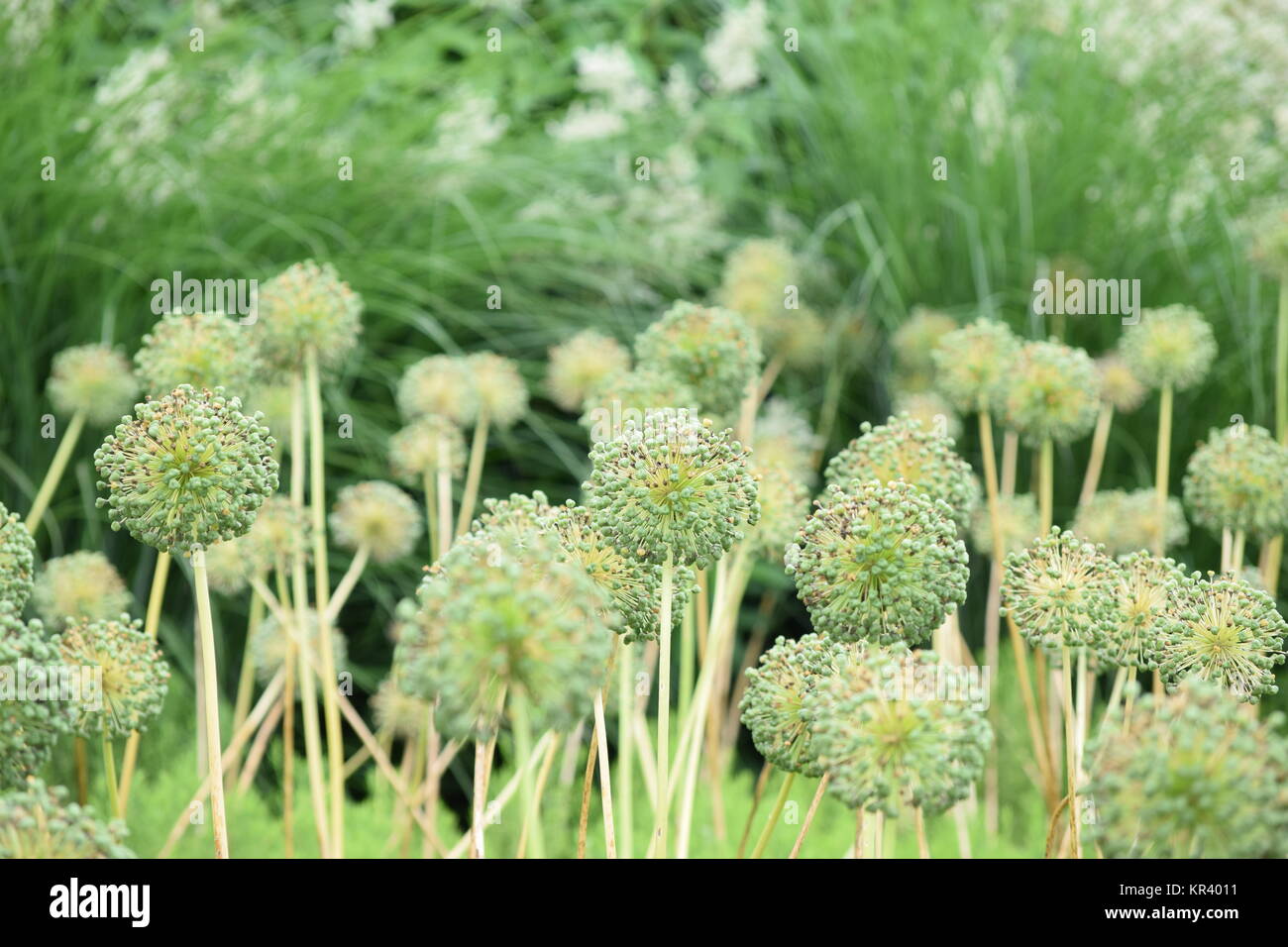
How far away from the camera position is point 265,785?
1.86 meters

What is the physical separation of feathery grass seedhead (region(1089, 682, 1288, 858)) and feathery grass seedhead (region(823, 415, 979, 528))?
0.32 meters

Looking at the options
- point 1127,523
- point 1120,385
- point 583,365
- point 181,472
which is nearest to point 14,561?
point 181,472

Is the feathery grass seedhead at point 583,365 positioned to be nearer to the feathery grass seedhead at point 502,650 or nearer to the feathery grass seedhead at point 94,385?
the feathery grass seedhead at point 94,385

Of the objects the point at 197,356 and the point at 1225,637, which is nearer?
the point at 1225,637

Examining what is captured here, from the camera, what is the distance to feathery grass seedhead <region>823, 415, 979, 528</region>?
0.82 m

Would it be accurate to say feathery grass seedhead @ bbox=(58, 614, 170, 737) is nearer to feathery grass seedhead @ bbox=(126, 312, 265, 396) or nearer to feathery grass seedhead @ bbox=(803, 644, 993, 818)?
feathery grass seedhead @ bbox=(126, 312, 265, 396)

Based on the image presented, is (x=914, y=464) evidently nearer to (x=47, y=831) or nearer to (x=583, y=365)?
(x=47, y=831)

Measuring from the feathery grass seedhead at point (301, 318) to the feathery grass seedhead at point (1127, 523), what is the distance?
0.79 m

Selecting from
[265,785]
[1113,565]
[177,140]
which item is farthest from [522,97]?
[1113,565]

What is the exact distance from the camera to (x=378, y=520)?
129cm

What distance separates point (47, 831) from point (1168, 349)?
117cm

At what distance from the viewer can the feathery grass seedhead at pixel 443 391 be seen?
1.31m

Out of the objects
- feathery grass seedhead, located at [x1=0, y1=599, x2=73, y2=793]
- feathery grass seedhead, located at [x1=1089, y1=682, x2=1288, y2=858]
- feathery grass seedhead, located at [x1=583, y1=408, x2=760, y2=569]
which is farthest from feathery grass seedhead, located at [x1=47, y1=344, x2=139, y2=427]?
feathery grass seedhead, located at [x1=1089, y1=682, x2=1288, y2=858]
